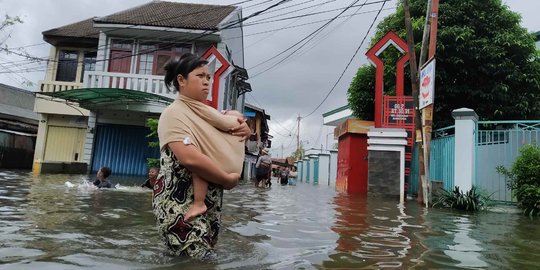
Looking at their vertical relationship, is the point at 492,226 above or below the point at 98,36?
below

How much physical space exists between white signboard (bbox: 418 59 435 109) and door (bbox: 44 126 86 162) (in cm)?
1577

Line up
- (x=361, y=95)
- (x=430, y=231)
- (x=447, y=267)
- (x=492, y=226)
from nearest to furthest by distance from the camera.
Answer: (x=447, y=267) < (x=430, y=231) < (x=492, y=226) < (x=361, y=95)

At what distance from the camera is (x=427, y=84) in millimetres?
8875

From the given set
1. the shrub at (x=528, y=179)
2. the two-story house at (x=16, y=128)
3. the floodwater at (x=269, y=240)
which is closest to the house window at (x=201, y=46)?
the two-story house at (x=16, y=128)

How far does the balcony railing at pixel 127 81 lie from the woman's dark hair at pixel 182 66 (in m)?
14.4

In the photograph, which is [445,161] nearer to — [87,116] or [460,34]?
[460,34]

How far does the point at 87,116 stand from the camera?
19547 millimetres

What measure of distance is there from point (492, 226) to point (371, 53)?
23.3 ft

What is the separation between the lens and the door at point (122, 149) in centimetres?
1828

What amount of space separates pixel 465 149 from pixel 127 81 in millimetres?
12465

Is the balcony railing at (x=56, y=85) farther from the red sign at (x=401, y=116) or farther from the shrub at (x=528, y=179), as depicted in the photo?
the shrub at (x=528, y=179)

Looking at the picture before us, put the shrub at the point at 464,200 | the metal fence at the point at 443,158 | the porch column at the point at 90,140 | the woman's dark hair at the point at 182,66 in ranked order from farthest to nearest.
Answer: the porch column at the point at 90,140, the metal fence at the point at 443,158, the shrub at the point at 464,200, the woman's dark hair at the point at 182,66

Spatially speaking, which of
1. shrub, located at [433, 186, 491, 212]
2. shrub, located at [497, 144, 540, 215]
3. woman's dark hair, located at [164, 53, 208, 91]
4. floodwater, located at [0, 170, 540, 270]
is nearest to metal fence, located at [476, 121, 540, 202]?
shrub, located at [433, 186, 491, 212]

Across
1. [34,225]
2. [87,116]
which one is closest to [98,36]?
[87,116]
